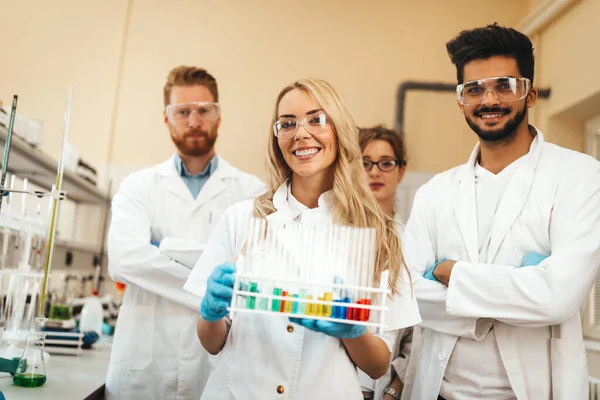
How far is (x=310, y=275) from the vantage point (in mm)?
1224

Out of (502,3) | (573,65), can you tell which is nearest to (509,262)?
(573,65)

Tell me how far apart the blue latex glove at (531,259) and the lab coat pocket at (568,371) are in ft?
0.77

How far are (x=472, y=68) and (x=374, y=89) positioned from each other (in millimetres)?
2430

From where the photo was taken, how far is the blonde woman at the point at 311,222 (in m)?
1.45

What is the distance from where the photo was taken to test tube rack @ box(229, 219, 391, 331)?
3.82 ft

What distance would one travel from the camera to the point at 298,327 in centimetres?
146

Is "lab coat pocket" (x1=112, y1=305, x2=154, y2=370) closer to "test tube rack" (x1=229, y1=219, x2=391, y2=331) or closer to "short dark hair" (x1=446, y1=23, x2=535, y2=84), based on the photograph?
"test tube rack" (x1=229, y1=219, x2=391, y2=331)

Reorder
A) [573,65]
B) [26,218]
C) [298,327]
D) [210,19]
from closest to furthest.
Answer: [298,327] → [26,218] → [573,65] → [210,19]

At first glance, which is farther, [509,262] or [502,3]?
[502,3]

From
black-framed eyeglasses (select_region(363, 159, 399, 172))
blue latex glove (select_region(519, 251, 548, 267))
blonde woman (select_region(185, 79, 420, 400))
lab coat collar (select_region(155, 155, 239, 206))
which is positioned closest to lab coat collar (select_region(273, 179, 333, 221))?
blonde woman (select_region(185, 79, 420, 400))

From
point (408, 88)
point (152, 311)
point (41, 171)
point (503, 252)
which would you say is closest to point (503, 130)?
point (503, 252)

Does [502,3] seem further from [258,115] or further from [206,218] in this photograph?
[206,218]

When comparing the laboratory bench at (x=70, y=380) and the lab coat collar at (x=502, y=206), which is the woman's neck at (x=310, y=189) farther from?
the laboratory bench at (x=70, y=380)

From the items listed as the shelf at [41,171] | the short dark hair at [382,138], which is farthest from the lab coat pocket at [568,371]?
the shelf at [41,171]
